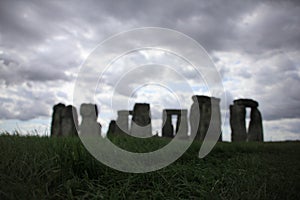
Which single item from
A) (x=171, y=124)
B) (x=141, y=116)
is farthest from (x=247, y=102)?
(x=141, y=116)

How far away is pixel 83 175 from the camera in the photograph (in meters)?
3.71

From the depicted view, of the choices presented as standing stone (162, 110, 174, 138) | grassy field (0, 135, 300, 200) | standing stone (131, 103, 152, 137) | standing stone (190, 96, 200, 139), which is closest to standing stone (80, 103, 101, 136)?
standing stone (131, 103, 152, 137)

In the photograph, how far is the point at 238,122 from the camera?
18.2 meters

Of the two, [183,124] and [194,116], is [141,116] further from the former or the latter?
[183,124]

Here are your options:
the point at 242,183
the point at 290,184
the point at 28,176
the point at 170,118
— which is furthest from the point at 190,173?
the point at 170,118

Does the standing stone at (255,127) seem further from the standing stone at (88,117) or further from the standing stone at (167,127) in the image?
the standing stone at (88,117)

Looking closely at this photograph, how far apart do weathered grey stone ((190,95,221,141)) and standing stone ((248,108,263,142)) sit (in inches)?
82.1

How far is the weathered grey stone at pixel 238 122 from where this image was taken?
59.0 feet

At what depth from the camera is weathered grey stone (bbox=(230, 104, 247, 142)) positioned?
59.0 feet

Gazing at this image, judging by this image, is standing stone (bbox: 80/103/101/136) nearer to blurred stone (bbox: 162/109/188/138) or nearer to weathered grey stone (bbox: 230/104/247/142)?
blurred stone (bbox: 162/109/188/138)

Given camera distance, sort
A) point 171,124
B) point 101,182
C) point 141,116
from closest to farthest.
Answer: point 101,182 < point 141,116 < point 171,124

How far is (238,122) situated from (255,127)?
1.20m

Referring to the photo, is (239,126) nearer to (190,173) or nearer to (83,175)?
(190,173)

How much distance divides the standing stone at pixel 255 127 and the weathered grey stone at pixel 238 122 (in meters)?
0.70
